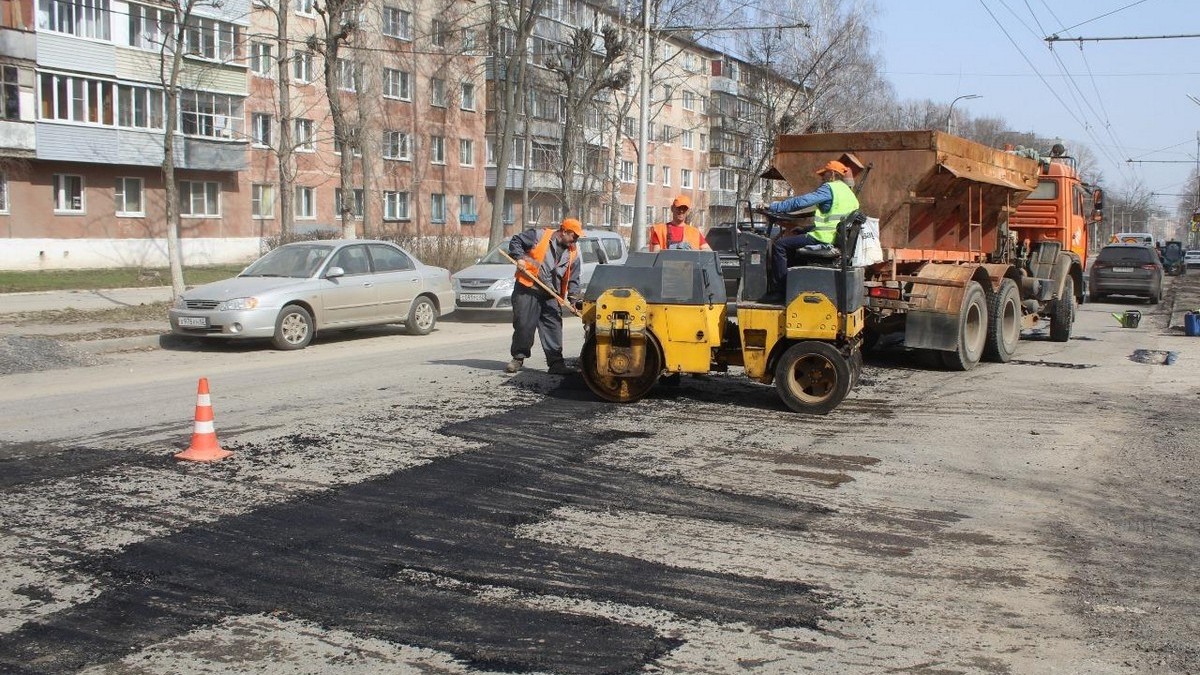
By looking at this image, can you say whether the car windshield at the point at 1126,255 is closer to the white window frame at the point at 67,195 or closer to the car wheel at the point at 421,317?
the car wheel at the point at 421,317

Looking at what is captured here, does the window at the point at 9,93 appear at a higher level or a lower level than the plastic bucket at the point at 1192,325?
higher

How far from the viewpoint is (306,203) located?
4516 centimetres

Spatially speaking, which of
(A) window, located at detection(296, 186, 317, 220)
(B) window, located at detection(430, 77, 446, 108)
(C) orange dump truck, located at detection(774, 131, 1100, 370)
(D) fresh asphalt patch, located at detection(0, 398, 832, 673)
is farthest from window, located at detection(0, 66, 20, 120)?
(D) fresh asphalt patch, located at detection(0, 398, 832, 673)

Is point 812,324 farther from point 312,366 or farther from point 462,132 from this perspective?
point 462,132

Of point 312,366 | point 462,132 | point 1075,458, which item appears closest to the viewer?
point 1075,458

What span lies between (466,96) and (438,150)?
3.31m

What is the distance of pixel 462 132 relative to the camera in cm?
5200

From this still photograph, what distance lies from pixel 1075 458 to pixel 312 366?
8.51 metres

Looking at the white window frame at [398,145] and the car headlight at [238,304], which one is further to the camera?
the white window frame at [398,145]

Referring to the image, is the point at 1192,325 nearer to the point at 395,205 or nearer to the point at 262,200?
the point at 262,200

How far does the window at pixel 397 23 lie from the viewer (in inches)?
1813

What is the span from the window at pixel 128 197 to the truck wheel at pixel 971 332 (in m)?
32.5

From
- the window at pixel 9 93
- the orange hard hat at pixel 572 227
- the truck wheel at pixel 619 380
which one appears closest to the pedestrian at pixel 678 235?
the orange hard hat at pixel 572 227

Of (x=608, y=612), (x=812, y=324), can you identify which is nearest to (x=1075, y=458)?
(x=812, y=324)
